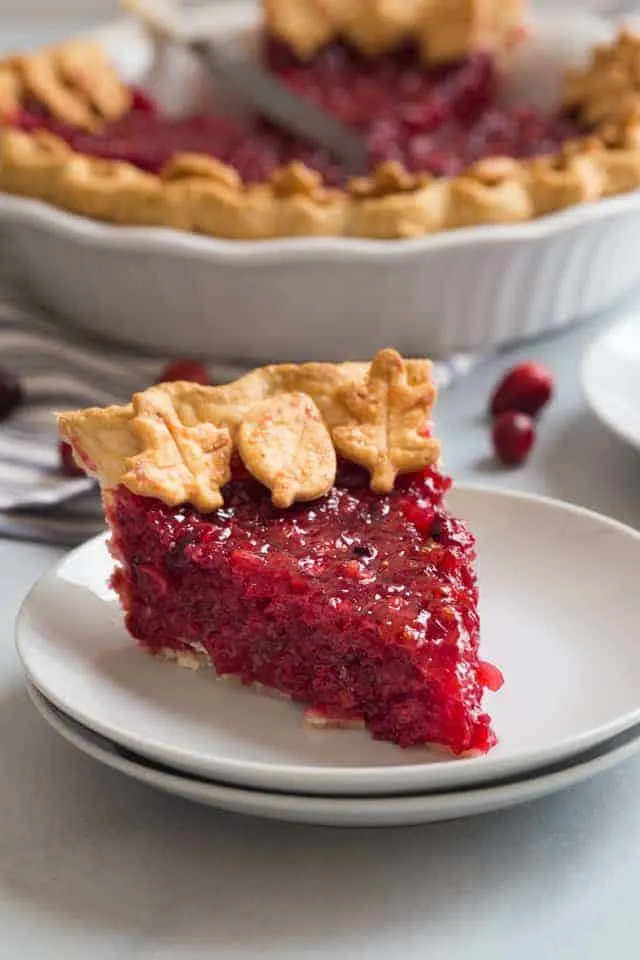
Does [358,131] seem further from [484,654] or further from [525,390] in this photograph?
[484,654]

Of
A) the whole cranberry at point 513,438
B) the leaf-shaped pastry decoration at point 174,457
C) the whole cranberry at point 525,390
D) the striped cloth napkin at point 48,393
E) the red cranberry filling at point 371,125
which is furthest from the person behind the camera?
the red cranberry filling at point 371,125

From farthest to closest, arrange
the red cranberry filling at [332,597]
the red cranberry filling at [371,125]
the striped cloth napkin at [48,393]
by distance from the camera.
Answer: the red cranberry filling at [371,125], the striped cloth napkin at [48,393], the red cranberry filling at [332,597]

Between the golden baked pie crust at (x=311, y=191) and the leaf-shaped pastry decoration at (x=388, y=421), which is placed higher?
the leaf-shaped pastry decoration at (x=388, y=421)

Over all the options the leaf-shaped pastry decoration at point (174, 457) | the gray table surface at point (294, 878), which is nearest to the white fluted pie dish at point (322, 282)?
the leaf-shaped pastry decoration at point (174, 457)

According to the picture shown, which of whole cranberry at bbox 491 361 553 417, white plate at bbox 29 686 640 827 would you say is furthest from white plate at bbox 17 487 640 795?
whole cranberry at bbox 491 361 553 417

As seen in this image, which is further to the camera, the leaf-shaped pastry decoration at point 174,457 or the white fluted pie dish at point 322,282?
the white fluted pie dish at point 322,282

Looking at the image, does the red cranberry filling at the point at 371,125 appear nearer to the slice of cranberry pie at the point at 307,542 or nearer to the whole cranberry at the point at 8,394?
the whole cranberry at the point at 8,394

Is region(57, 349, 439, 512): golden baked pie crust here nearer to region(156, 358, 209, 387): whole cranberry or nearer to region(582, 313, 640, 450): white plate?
region(582, 313, 640, 450): white plate
